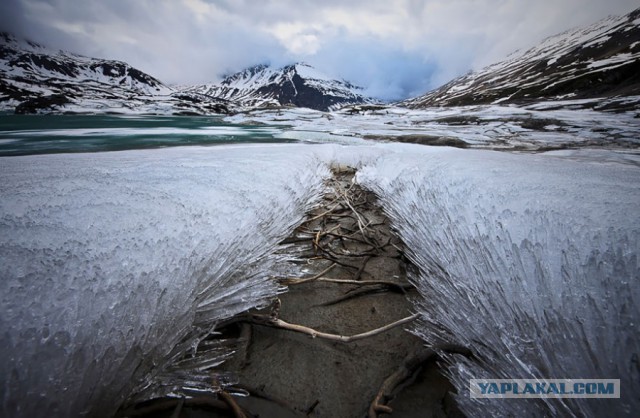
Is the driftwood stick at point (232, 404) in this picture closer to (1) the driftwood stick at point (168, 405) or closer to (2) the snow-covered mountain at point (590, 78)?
(1) the driftwood stick at point (168, 405)

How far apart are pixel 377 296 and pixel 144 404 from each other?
0.72 metres

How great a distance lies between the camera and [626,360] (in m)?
0.43

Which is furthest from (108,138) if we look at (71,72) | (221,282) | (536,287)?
(71,72)

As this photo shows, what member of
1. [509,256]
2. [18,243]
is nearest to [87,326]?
[18,243]

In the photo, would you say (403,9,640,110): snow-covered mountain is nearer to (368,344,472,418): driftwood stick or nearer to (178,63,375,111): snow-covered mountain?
(368,344,472,418): driftwood stick

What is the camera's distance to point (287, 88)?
16838 cm

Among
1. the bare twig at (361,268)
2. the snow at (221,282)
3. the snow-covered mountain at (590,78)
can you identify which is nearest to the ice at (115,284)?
the snow at (221,282)

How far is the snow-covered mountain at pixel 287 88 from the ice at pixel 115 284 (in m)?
166

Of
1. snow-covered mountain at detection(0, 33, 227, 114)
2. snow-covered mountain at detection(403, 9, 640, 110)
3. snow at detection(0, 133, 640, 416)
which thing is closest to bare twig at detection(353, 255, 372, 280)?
snow at detection(0, 133, 640, 416)

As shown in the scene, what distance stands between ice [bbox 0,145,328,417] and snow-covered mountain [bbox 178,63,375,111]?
166375 millimetres

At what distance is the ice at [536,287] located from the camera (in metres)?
0.46

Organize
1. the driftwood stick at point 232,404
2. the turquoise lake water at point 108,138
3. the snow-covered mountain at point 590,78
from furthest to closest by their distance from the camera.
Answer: the snow-covered mountain at point 590,78, the turquoise lake water at point 108,138, the driftwood stick at point 232,404

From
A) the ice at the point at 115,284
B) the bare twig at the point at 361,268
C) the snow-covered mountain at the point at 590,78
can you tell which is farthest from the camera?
the snow-covered mountain at the point at 590,78

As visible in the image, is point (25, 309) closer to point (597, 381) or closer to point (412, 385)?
point (412, 385)
